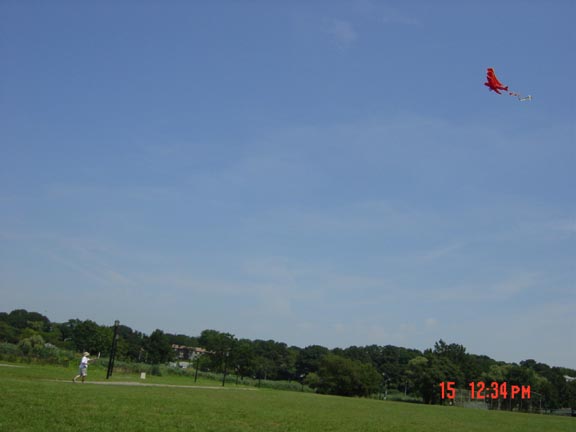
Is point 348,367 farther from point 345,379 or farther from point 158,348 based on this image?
point 158,348

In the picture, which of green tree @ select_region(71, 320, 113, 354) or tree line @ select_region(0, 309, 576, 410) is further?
green tree @ select_region(71, 320, 113, 354)

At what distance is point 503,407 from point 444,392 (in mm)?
13681

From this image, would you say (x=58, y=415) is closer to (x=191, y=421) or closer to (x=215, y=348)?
(x=191, y=421)

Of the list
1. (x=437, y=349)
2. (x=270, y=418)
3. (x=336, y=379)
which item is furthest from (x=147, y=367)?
(x=437, y=349)

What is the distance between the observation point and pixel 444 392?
77250 mm

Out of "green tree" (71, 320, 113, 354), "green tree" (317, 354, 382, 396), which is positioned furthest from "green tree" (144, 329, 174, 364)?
"green tree" (317, 354, 382, 396)
